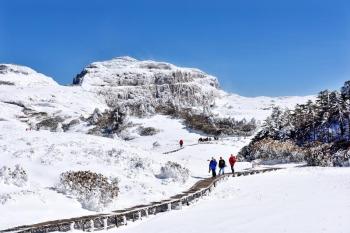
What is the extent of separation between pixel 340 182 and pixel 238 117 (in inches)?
3321

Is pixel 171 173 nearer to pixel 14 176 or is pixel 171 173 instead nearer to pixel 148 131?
pixel 14 176

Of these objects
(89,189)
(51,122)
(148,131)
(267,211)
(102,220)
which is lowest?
(267,211)

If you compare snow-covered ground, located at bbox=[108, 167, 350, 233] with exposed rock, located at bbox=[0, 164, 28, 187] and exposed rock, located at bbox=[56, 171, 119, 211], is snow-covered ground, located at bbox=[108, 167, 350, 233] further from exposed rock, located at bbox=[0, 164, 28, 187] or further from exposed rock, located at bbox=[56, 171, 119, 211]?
exposed rock, located at bbox=[0, 164, 28, 187]

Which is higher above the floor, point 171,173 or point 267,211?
point 171,173

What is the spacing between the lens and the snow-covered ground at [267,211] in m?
17.2

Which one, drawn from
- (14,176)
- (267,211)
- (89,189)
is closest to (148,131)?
(14,176)

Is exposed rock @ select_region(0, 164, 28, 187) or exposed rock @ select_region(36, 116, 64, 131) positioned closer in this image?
exposed rock @ select_region(0, 164, 28, 187)

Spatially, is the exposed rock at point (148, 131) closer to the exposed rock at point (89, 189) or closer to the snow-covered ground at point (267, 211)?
the snow-covered ground at point (267, 211)

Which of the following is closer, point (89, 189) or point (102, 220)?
point (102, 220)

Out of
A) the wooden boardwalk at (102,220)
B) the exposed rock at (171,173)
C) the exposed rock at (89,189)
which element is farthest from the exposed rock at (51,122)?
the wooden boardwalk at (102,220)

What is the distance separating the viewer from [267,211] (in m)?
20.9

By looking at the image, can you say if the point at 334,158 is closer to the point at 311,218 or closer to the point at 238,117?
the point at 311,218

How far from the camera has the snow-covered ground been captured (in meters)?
17.2

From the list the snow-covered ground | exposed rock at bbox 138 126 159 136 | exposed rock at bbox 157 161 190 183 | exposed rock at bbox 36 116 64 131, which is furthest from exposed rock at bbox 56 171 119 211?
exposed rock at bbox 36 116 64 131
